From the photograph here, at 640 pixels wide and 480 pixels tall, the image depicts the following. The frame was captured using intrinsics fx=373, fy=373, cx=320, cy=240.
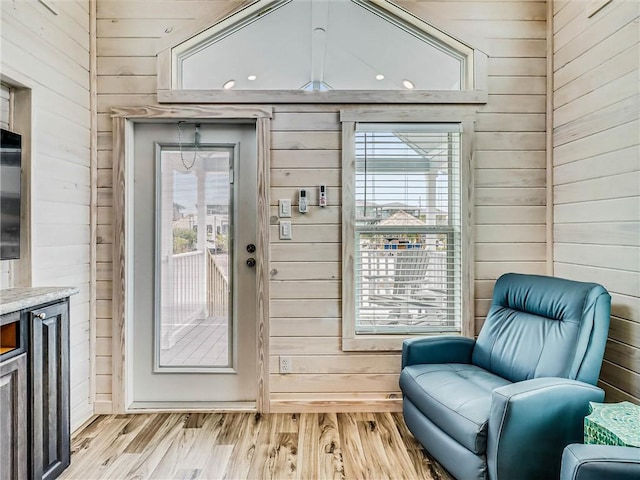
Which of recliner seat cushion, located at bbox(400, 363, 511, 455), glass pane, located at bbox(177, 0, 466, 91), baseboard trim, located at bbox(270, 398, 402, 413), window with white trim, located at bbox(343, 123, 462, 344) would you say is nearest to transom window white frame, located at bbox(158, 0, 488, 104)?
glass pane, located at bbox(177, 0, 466, 91)

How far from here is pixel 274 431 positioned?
2.30 meters

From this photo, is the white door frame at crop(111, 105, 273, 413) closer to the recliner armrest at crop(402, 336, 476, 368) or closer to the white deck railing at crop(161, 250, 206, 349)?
the white deck railing at crop(161, 250, 206, 349)

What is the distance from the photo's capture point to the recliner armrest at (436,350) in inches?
87.2

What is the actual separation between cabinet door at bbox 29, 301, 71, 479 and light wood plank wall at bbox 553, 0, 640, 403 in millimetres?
2843

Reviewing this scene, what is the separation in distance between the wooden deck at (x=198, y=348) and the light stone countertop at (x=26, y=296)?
0.90 m

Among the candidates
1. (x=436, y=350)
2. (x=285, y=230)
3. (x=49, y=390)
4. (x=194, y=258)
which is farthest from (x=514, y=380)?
(x=49, y=390)

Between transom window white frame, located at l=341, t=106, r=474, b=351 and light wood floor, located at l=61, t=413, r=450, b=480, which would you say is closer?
light wood floor, located at l=61, t=413, r=450, b=480

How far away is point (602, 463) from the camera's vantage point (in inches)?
45.7

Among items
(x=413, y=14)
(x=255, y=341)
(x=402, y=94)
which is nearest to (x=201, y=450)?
(x=255, y=341)

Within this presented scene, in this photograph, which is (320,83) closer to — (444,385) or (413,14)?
(413,14)

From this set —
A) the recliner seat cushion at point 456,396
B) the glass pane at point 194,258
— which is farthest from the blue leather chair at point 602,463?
the glass pane at point 194,258

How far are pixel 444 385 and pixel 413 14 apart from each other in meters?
2.40

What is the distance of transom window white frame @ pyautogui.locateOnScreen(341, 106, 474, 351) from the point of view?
255cm

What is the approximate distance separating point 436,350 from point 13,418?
2.10 metres
